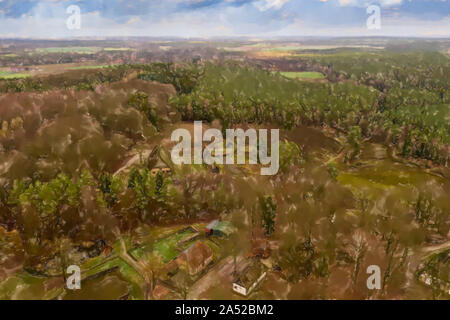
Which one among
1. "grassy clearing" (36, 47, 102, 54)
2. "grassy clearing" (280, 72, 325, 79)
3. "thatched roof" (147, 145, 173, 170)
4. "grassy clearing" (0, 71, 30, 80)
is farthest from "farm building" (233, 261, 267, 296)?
"grassy clearing" (36, 47, 102, 54)

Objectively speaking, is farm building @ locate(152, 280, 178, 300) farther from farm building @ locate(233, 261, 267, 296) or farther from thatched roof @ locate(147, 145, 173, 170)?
thatched roof @ locate(147, 145, 173, 170)

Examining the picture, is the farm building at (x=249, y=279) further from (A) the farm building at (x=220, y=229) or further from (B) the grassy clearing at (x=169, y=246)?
(B) the grassy clearing at (x=169, y=246)

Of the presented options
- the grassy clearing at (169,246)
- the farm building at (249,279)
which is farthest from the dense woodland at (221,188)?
the grassy clearing at (169,246)

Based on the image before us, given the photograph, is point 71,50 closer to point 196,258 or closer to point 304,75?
point 304,75

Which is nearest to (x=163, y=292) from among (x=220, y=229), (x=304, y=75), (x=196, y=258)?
(x=196, y=258)

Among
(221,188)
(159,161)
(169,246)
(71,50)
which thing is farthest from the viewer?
(71,50)

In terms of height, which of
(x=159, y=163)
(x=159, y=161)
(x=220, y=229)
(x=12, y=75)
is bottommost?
(x=220, y=229)

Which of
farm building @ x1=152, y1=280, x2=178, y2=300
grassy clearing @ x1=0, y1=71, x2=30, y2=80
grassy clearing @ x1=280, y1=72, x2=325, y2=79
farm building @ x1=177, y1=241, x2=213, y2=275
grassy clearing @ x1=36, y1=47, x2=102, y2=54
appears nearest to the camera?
farm building @ x1=152, y1=280, x2=178, y2=300

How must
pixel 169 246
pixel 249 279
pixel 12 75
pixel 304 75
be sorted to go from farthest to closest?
pixel 304 75
pixel 12 75
pixel 169 246
pixel 249 279
